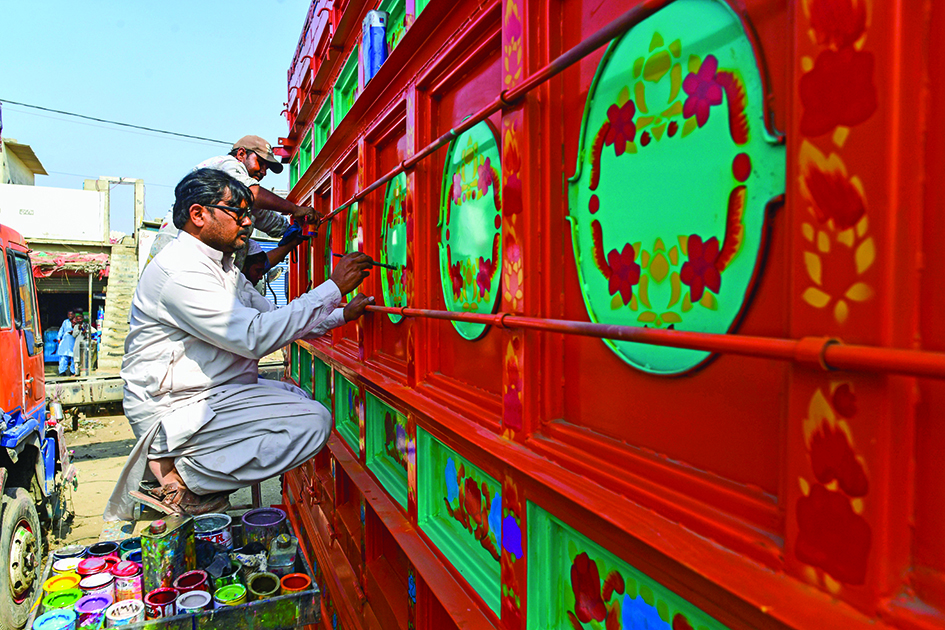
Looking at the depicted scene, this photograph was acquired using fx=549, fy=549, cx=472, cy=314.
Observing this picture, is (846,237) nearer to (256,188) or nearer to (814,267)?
(814,267)

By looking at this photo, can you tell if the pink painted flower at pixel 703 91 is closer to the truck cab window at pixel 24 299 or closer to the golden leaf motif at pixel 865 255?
the golden leaf motif at pixel 865 255

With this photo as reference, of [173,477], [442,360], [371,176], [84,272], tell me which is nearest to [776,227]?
[442,360]

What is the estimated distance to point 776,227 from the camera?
2.68 ft

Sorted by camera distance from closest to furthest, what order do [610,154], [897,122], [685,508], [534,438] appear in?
[897,122]
[685,508]
[610,154]
[534,438]

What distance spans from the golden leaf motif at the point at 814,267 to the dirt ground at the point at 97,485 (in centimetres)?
299

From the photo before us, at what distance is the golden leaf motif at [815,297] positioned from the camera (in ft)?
2.28

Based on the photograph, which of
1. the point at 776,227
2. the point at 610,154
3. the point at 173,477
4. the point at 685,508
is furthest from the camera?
the point at 173,477

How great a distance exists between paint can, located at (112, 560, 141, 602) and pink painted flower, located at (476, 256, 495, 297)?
1.94 meters

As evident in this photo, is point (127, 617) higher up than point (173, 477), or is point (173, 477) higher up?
point (173, 477)

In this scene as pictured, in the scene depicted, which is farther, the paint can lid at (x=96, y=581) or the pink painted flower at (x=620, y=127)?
the paint can lid at (x=96, y=581)

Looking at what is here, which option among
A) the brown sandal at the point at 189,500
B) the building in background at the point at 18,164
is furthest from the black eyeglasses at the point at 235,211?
the building in background at the point at 18,164

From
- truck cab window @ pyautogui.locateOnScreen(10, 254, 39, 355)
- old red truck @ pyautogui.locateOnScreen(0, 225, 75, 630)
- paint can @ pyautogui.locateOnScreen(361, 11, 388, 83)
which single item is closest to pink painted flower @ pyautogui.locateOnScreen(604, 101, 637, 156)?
paint can @ pyautogui.locateOnScreen(361, 11, 388, 83)

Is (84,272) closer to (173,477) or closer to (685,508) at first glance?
(173,477)

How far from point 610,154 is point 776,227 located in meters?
0.42
